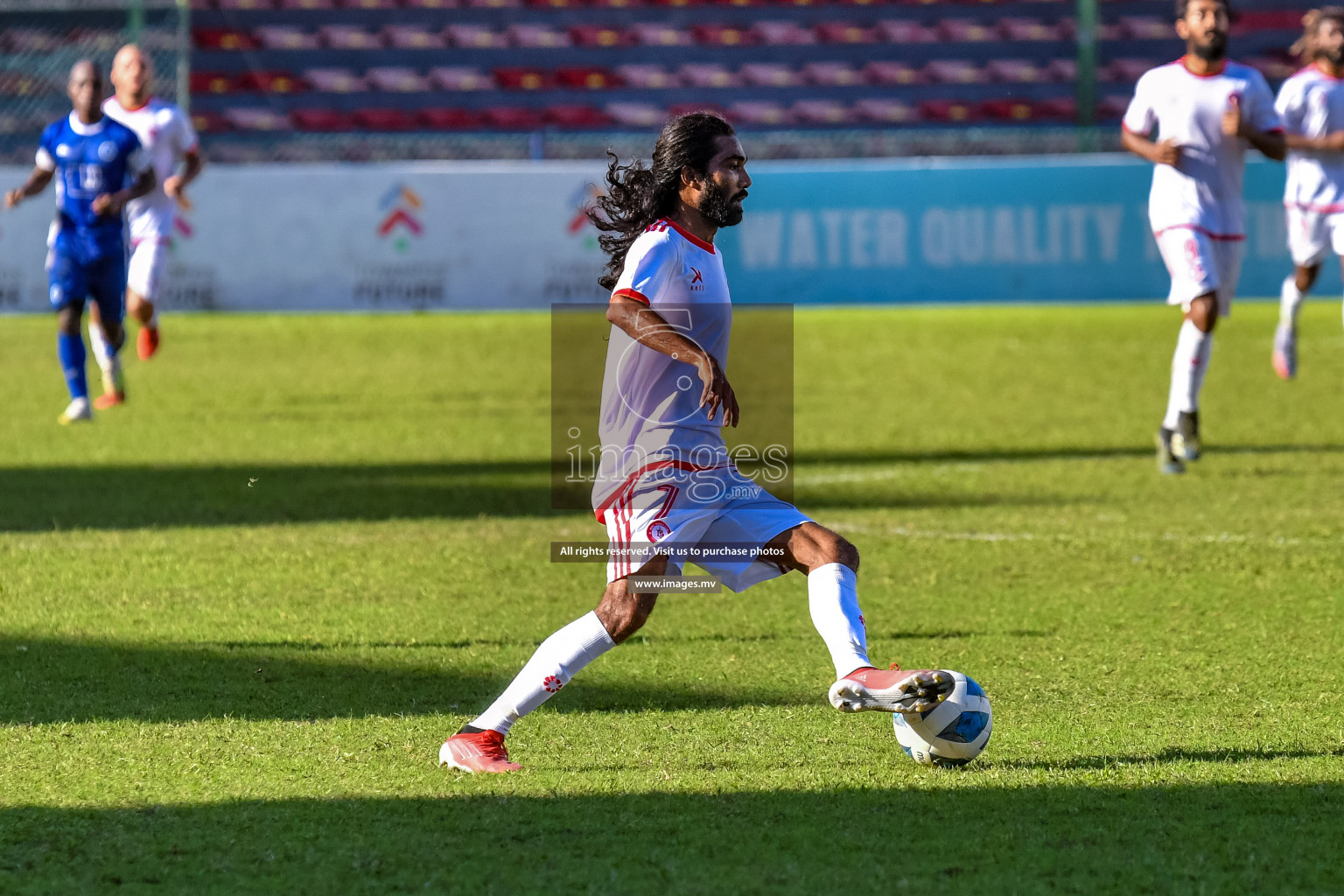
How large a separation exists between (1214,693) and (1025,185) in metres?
15.8

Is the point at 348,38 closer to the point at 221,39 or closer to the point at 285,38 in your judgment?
the point at 285,38

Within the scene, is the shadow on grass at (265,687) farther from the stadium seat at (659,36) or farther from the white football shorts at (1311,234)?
the stadium seat at (659,36)

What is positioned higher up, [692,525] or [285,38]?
[285,38]

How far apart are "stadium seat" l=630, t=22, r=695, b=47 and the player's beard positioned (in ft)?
71.9

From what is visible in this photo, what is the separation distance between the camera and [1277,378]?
14.1 m

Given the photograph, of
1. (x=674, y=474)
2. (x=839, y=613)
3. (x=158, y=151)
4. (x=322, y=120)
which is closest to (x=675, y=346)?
(x=674, y=474)

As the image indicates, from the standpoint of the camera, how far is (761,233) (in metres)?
20.4

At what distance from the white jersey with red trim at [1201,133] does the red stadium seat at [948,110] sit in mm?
15723

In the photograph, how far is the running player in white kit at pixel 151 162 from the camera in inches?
518

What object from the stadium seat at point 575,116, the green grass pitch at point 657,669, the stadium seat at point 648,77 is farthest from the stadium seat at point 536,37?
the green grass pitch at point 657,669

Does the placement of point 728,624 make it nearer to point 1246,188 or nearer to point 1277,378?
point 1277,378

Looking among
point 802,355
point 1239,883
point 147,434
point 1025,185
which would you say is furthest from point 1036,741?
point 1025,185

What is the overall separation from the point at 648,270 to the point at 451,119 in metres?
21.6

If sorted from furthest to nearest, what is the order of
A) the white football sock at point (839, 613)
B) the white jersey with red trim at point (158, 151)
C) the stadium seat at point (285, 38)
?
the stadium seat at point (285, 38), the white jersey with red trim at point (158, 151), the white football sock at point (839, 613)
